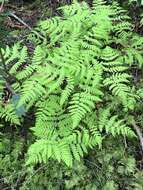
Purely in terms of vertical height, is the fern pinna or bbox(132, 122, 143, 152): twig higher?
the fern pinna

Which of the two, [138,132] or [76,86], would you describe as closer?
[138,132]

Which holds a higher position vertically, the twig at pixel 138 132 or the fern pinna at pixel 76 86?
the fern pinna at pixel 76 86

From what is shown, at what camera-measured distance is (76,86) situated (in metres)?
4.54

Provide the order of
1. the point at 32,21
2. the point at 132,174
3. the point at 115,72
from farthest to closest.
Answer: the point at 32,21 → the point at 115,72 → the point at 132,174

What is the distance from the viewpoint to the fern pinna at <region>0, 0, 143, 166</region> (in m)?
4.22

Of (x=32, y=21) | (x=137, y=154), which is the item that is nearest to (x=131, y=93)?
(x=137, y=154)

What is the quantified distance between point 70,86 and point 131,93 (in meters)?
0.72

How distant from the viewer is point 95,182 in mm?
4262

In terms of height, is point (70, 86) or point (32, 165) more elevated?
point (70, 86)

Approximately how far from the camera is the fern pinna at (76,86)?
13.9 ft

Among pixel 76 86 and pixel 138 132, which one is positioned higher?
pixel 76 86

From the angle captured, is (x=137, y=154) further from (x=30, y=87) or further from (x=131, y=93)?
(x=30, y=87)

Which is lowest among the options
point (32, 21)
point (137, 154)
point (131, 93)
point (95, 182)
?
point (95, 182)

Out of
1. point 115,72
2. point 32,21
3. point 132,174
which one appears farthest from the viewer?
point 32,21
